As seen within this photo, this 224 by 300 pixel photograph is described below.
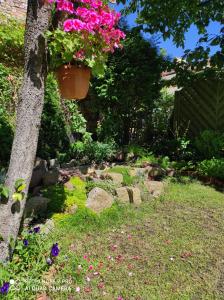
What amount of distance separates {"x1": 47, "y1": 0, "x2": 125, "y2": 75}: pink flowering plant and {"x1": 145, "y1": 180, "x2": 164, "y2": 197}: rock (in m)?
2.35

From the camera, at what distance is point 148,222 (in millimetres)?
3871

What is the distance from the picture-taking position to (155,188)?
4824mm

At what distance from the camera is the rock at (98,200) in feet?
12.8

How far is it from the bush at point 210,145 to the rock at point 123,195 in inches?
103

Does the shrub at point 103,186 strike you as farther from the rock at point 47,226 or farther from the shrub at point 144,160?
the shrub at point 144,160

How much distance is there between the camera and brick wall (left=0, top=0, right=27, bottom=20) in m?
9.90

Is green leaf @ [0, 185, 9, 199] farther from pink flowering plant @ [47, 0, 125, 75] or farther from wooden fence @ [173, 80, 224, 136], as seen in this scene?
wooden fence @ [173, 80, 224, 136]

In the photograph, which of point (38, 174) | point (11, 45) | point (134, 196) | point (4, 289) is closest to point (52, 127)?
point (11, 45)

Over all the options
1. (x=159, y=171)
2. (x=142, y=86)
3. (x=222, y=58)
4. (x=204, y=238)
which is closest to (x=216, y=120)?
(x=222, y=58)

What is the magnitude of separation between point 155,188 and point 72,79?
2.28 meters

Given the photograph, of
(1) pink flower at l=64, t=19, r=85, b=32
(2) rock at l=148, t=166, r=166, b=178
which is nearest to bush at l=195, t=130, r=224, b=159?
(2) rock at l=148, t=166, r=166, b=178

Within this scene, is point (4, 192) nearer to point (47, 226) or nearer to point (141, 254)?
point (47, 226)

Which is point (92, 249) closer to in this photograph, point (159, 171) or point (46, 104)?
point (159, 171)

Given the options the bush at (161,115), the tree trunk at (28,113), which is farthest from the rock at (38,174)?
the bush at (161,115)
